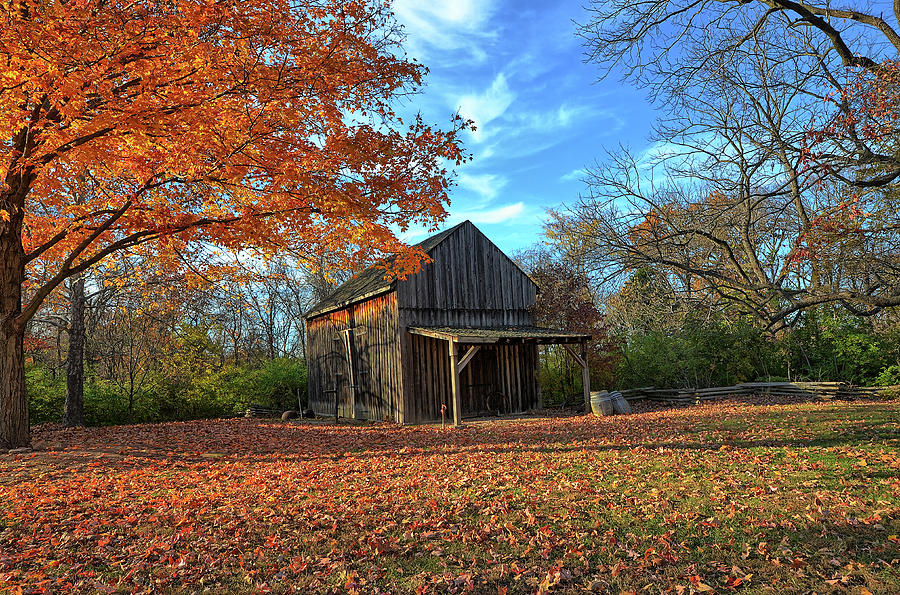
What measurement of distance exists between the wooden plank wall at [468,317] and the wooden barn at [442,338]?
0.11 ft

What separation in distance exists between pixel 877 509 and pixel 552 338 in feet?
36.0

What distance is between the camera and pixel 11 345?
1045cm

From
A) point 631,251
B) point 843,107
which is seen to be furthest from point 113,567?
point 843,107

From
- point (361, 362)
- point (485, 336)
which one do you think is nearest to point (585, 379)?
point (485, 336)

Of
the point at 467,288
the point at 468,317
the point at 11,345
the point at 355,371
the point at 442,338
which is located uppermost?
the point at 467,288

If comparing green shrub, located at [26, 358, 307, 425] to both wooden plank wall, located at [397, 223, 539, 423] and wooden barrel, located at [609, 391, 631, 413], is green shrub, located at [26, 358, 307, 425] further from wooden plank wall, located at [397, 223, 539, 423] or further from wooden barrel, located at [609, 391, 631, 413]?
wooden barrel, located at [609, 391, 631, 413]

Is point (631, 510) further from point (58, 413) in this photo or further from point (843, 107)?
point (58, 413)

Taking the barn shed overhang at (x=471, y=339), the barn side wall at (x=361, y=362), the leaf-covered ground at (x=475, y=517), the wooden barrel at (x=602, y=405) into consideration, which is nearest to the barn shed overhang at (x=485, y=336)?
the barn shed overhang at (x=471, y=339)

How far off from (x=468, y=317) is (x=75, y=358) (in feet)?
37.2

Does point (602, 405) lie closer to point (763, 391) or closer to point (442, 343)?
point (442, 343)

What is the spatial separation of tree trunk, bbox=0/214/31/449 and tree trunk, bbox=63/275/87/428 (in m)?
4.54

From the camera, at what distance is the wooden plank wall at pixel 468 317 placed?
56.1ft

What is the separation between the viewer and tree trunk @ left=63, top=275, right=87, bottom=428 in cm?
1499

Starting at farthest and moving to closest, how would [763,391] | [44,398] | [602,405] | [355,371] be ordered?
1. [355,371]
2. [763,391]
3. [44,398]
4. [602,405]
